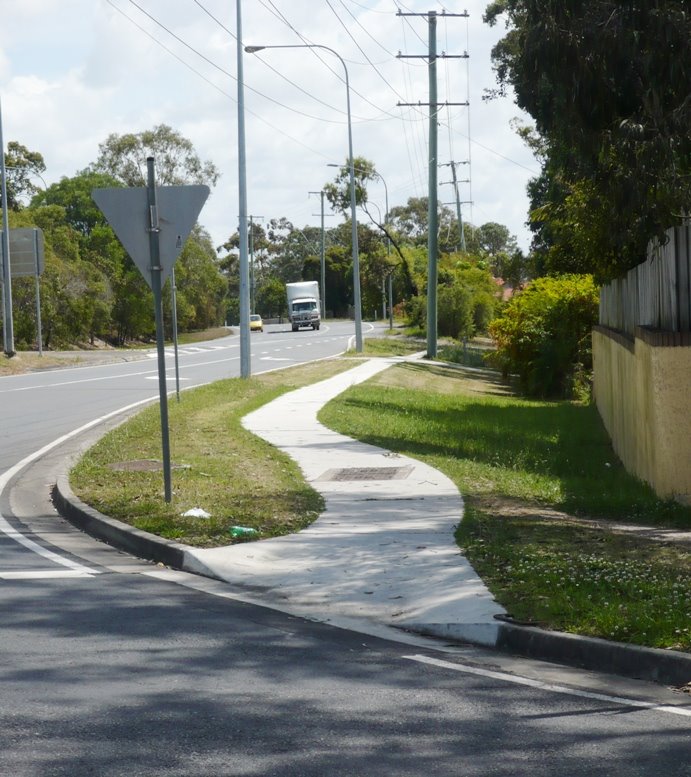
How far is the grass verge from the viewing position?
10828mm

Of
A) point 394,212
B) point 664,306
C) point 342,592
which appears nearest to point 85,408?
point 664,306

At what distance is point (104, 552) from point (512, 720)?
5.25 m

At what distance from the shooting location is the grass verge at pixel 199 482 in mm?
10828

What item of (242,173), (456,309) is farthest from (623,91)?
(456,309)

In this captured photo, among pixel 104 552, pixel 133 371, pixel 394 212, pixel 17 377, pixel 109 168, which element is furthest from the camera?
pixel 394 212

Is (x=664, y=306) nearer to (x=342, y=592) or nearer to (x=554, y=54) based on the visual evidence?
(x=554, y=54)

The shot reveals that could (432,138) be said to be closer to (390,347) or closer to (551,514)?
(390,347)

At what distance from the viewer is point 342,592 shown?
856cm

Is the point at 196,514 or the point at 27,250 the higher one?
the point at 27,250

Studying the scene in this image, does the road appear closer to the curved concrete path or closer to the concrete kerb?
the concrete kerb

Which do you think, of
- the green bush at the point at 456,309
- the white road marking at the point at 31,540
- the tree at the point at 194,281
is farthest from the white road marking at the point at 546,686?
the tree at the point at 194,281

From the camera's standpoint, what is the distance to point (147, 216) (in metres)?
11.6

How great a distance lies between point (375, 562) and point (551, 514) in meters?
3.02

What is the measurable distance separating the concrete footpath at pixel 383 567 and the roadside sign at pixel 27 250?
30.3 metres
